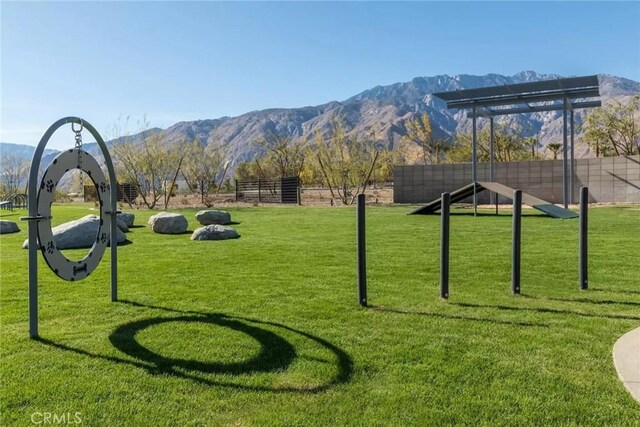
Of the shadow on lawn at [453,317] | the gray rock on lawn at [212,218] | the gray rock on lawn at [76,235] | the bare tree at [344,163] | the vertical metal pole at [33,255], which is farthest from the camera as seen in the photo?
the bare tree at [344,163]

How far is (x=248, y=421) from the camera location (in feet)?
8.27

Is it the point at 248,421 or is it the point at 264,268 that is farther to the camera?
the point at 264,268

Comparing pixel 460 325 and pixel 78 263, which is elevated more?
pixel 78 263

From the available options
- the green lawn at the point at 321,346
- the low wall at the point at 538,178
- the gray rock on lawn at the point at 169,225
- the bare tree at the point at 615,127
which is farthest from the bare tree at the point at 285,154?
the green lawn at the point at 321,346

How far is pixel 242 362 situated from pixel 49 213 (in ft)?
7.15

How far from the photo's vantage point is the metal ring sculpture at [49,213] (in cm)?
386

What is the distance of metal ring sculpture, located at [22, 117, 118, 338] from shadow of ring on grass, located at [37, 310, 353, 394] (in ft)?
1.96

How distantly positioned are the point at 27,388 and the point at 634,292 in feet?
18.3

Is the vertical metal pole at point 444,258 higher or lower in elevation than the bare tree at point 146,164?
lower

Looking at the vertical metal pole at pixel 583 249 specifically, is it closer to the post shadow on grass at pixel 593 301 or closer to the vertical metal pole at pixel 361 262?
the post shadow on grass at pixel 593 301

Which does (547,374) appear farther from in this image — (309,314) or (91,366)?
(91,366)

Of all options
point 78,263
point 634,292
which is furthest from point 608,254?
point 78,263

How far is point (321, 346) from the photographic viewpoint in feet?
11.7

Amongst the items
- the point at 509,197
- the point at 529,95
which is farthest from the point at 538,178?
the point at 509,197
